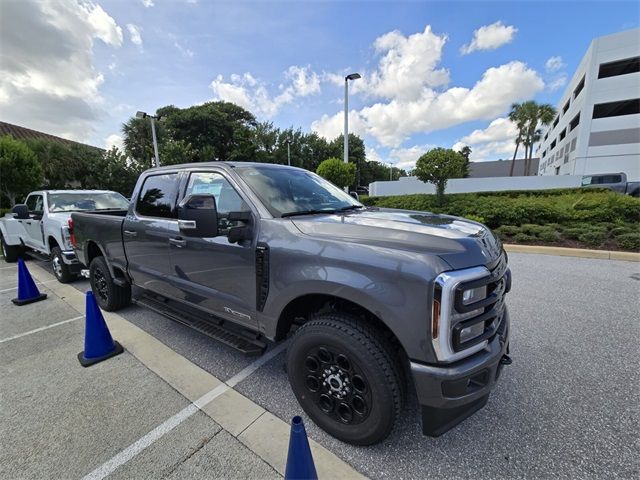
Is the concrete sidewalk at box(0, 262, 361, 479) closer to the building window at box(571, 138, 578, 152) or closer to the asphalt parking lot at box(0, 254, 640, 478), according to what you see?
the asphalt parking lot at box(0, 254, 640, 478)

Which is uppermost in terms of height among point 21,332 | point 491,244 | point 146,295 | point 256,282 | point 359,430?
point 491,244

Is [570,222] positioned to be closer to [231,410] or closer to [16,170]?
[231,410]

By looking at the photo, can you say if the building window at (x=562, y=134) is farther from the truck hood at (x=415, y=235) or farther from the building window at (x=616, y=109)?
the truck hood at (x=415, y=235)

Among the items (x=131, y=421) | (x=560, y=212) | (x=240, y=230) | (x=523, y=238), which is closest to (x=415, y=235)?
(x=240, y=230)

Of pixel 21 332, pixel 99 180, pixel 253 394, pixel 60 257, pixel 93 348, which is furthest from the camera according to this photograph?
pixel 99 180

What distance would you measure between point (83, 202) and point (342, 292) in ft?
22.0

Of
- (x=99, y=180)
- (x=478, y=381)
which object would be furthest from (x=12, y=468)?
(x=99, y=180)

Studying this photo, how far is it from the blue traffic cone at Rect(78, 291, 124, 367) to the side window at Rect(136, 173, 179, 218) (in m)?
1.01

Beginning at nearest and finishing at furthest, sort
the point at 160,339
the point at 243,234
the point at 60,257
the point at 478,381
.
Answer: the point at 478,381 < the point at 243,234 < the point at 160,339 < the point at 60,257

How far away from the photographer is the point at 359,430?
1.90 m

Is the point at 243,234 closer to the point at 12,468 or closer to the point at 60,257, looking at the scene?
the point at 12,468

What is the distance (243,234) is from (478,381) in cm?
177

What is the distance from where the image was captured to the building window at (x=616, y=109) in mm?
27844

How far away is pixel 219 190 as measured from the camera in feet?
9.03
